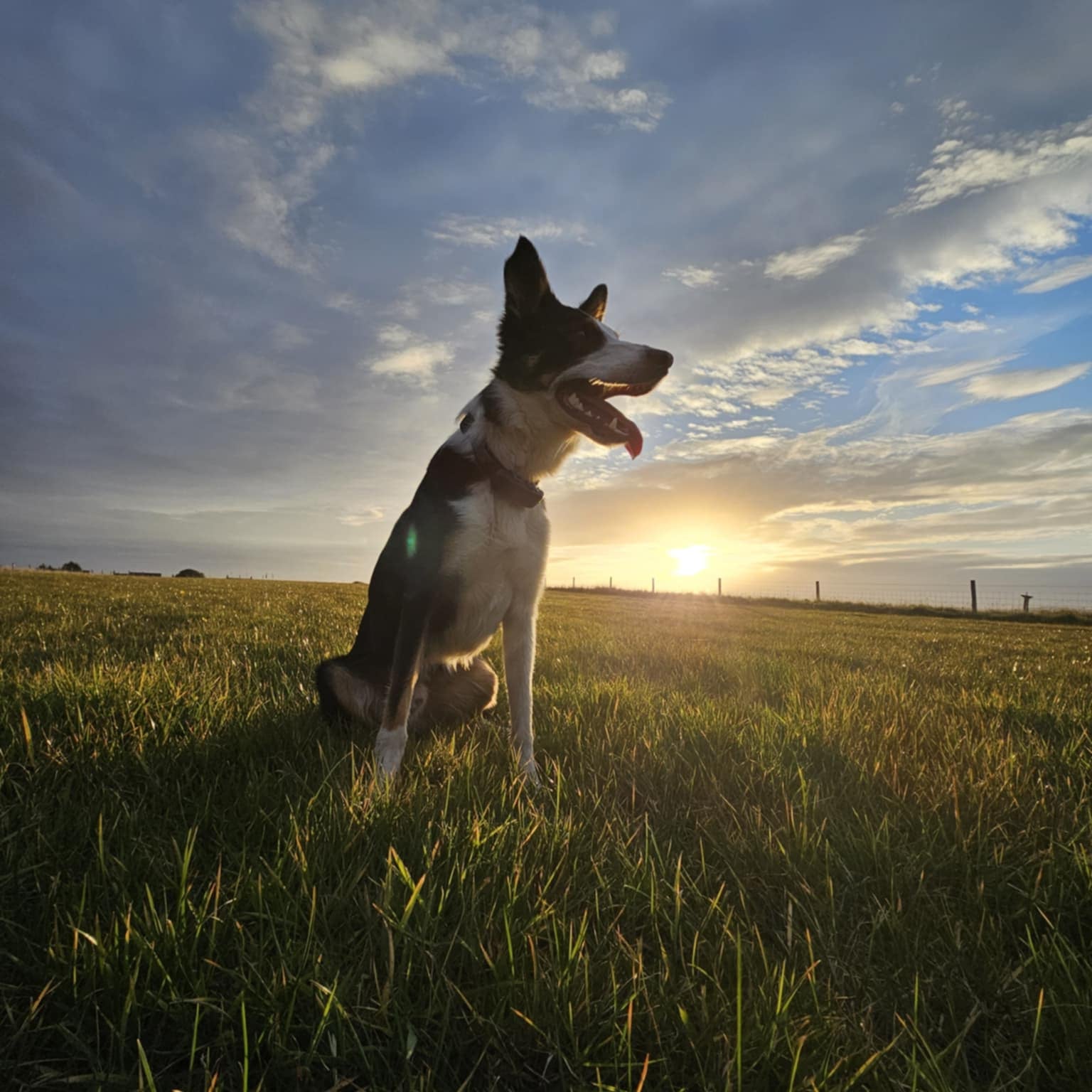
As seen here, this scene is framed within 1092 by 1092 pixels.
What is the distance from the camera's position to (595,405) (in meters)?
3.78

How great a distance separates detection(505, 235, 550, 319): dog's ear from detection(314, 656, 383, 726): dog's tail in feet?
7.95

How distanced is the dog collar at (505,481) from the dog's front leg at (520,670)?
641 millimetres

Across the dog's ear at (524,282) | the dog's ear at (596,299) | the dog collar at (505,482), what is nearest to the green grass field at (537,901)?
the dog collar at (505,482)

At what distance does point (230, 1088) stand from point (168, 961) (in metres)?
0.38

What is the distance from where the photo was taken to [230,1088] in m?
1.38

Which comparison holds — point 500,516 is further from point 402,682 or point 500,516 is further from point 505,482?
point 402,682

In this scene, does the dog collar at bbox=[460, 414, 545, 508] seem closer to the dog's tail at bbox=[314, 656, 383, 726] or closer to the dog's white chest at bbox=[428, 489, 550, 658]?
the dog's white chest at bbox=[428, 489, 550, 658]

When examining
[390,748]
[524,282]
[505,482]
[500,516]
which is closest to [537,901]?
[390,748]

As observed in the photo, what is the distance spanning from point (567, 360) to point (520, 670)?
6.12 feet

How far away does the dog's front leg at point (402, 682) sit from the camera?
10.4 ft

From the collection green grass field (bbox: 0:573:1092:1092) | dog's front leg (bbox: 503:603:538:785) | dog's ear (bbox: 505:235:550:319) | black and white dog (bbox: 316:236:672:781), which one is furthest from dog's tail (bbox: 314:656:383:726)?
dog's ear (bbox: 505:235:550:319)

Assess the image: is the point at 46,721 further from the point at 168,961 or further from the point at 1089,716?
the point at 1089,716

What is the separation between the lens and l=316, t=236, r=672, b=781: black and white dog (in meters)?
3.50

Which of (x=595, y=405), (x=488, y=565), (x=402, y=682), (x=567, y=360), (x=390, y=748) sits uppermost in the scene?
(x=567, y=360)
